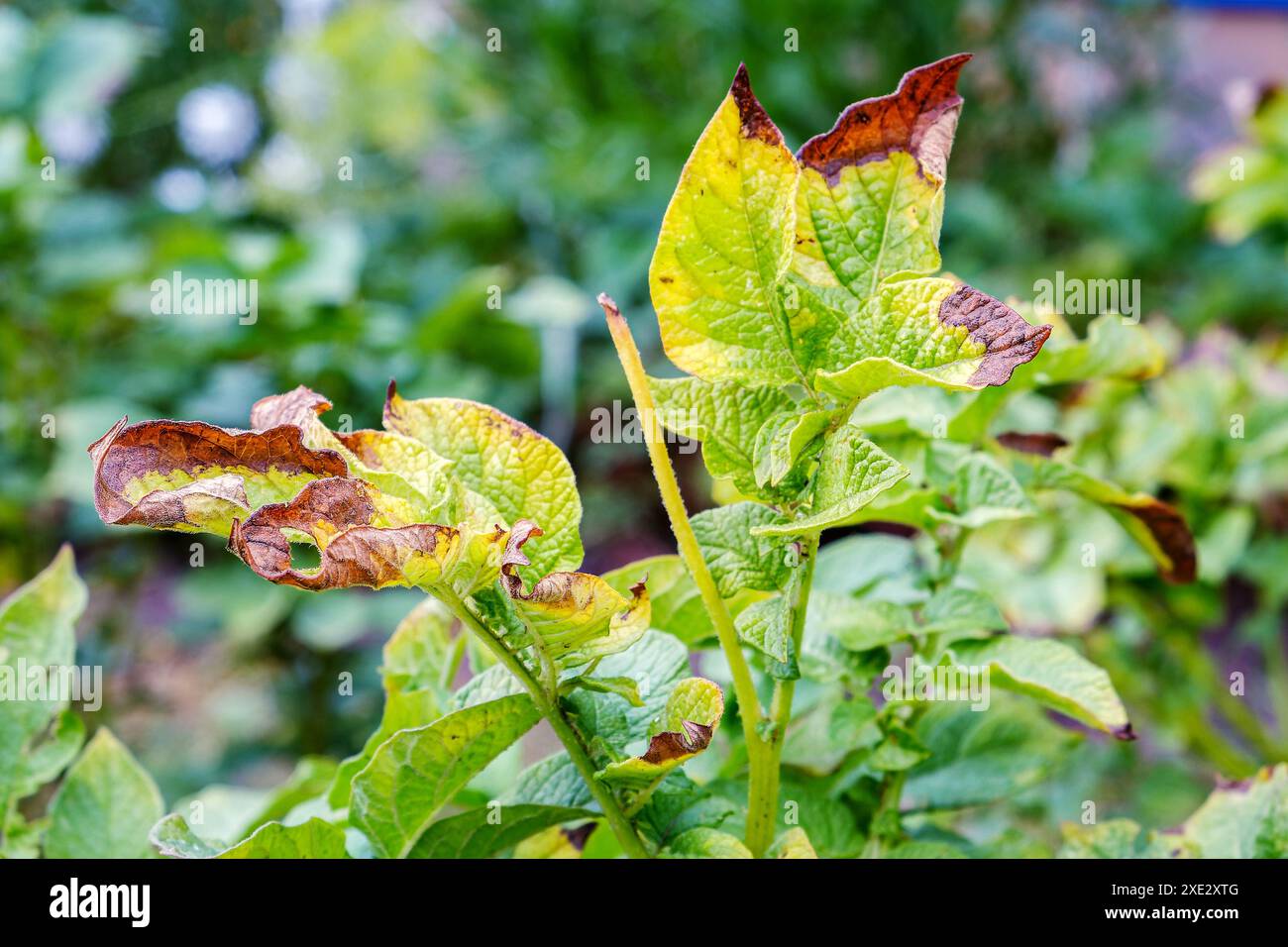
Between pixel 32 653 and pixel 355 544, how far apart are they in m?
0.22

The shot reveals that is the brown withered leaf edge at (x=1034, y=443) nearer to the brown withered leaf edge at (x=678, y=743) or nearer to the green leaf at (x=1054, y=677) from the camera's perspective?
the green leaf at (x=1054, y=677)

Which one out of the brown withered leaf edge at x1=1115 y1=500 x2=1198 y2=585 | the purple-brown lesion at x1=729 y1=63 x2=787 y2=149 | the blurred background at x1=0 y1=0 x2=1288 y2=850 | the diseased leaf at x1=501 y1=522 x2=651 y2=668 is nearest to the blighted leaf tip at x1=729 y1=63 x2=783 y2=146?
the purple-brown lesion at x1=729 y1=63 x2=787 y2=149

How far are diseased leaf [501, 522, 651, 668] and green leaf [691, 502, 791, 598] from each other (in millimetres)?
23

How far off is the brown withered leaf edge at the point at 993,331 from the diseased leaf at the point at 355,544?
112mm

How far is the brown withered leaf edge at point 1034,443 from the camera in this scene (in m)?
0.44

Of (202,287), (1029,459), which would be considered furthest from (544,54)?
(1029,459)

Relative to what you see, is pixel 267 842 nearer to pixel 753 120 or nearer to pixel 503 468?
pixel 503 468

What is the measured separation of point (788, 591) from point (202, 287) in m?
1.26

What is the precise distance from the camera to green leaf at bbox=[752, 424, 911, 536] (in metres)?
0.23

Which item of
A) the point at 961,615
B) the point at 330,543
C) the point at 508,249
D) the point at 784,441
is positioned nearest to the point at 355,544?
the point at 330,543

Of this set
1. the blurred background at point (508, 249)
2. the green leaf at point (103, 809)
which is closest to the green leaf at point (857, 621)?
the green leaf at point (103, 809)
